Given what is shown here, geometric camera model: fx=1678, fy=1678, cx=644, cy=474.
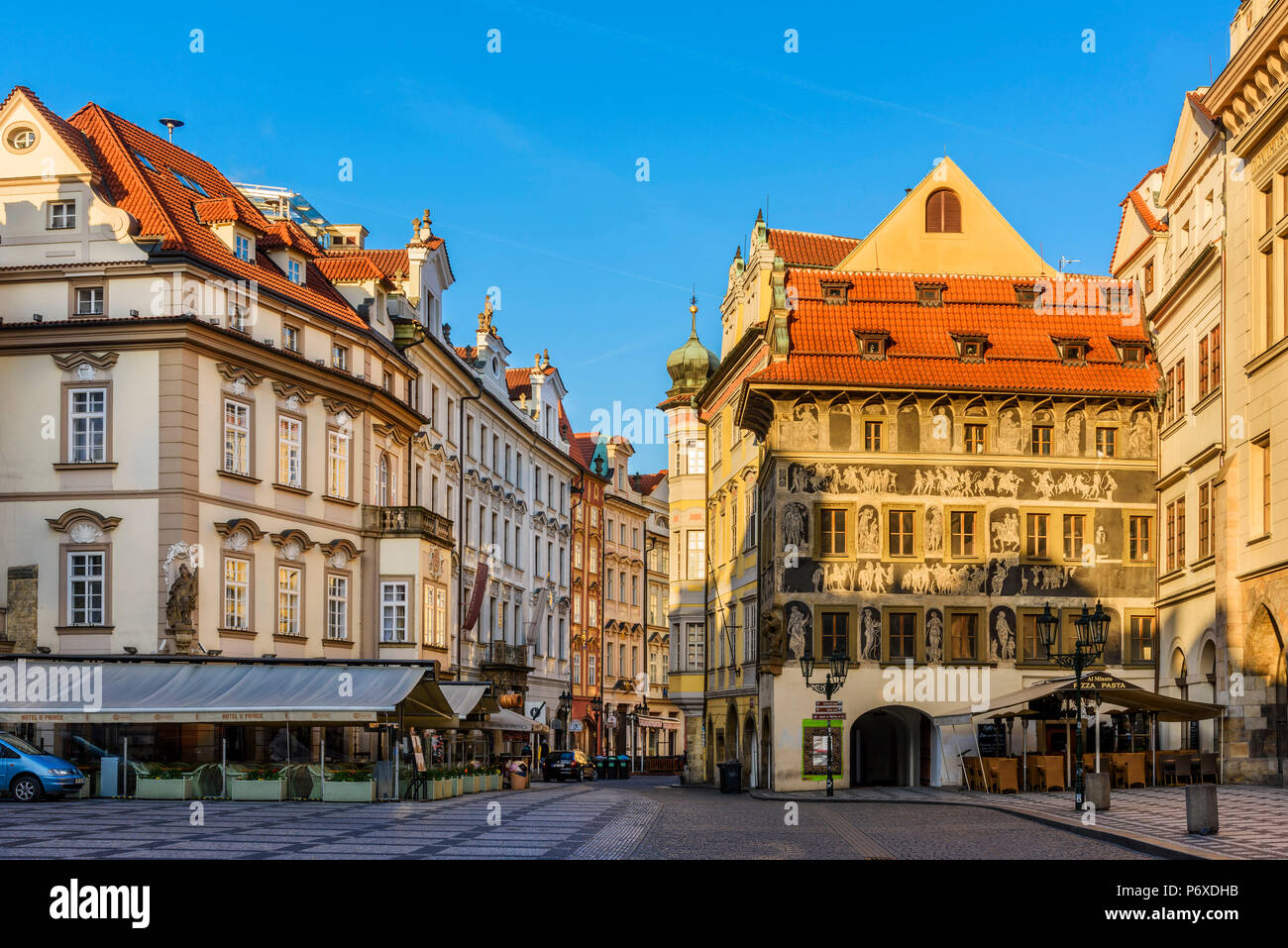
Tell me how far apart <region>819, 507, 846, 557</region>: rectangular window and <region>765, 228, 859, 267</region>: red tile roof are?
11.9 meters

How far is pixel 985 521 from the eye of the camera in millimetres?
49688

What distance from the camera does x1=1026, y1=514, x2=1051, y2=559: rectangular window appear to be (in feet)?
163

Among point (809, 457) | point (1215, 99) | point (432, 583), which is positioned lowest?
point (432, 583)

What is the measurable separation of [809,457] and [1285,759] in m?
16.6

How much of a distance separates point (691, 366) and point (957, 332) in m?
22.7

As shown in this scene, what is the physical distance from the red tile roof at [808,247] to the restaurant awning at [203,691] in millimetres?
26388

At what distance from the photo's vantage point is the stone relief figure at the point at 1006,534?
163 ft

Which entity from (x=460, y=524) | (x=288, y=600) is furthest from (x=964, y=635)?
(x=460, y=524)

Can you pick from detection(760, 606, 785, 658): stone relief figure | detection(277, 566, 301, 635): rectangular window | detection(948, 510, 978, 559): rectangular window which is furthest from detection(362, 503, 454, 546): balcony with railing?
detection(948, 510, 978, 559): rectangular window

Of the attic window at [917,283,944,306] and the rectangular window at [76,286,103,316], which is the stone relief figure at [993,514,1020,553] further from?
the rectangular window at [76,286,103,316]

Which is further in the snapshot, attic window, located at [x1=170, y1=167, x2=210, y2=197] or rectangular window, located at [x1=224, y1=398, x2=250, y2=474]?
attic window, located at [x1=170, y1=167, x2=210, y2=197]

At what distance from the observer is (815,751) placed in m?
48.5
